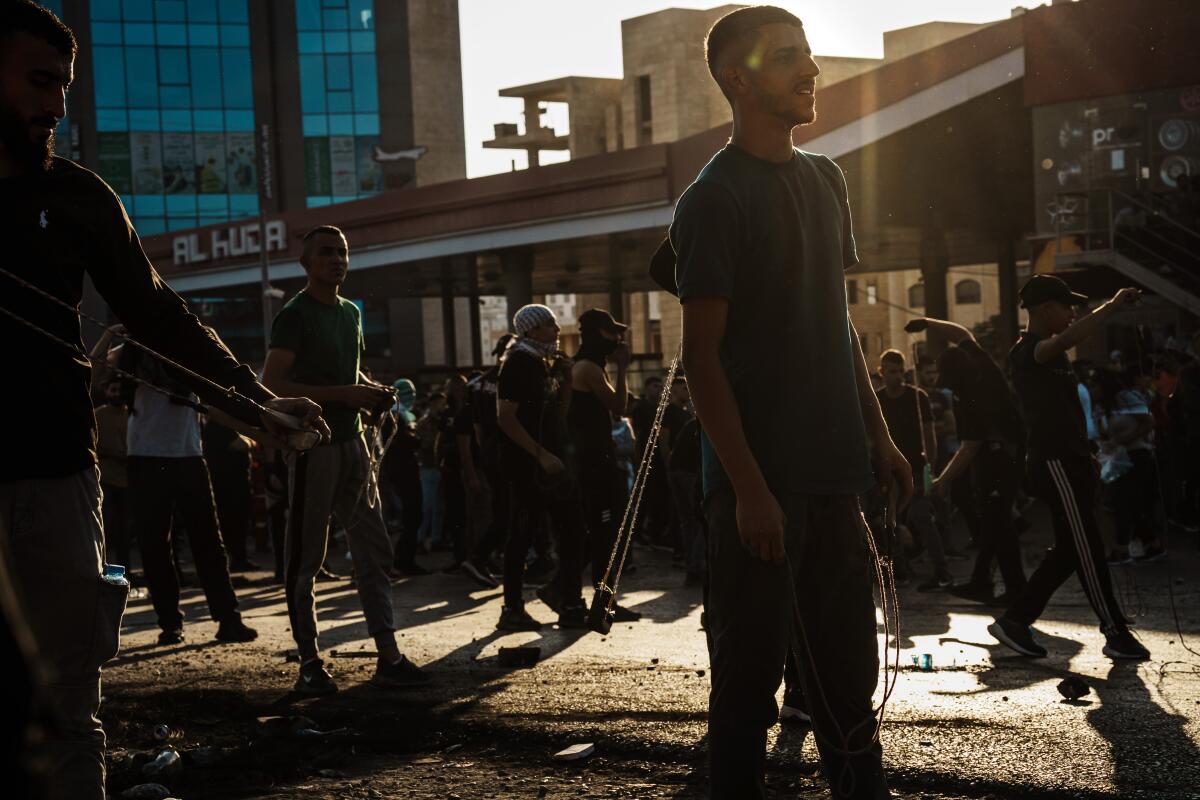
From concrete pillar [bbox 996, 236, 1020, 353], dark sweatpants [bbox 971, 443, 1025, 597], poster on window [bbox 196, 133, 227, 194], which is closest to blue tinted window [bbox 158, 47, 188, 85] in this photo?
poster on window [bbox 196, 133, 227, 194]

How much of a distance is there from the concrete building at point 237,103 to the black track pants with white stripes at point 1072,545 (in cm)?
5718

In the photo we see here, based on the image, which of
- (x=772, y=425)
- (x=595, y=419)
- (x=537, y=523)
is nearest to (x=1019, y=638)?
(x=595, y=419)

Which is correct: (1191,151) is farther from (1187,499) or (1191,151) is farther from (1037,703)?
(1037,703)

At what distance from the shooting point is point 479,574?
38.5ft

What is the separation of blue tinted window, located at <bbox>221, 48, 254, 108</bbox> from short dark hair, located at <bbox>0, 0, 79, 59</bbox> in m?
62.9

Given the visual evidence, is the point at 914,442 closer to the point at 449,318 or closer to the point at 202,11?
the point at 449,318

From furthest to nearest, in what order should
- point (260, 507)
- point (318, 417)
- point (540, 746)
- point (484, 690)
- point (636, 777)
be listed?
point (260, 507) → point (484, 690) → point (540, 746) → point (636, 777) → point (318, 417)

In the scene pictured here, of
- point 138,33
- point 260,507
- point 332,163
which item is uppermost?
point 138,33

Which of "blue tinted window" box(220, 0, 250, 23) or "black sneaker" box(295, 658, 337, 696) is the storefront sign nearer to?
"blue tinted window" box(220, 0, 250, 23)

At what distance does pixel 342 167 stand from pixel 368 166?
1146mm

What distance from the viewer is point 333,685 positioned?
6.68 metres

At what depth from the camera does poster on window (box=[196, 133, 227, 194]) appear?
6288cm

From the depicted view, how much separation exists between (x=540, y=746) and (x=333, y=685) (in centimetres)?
159

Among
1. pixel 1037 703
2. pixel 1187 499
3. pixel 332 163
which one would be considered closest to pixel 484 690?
pixel 1037 703
